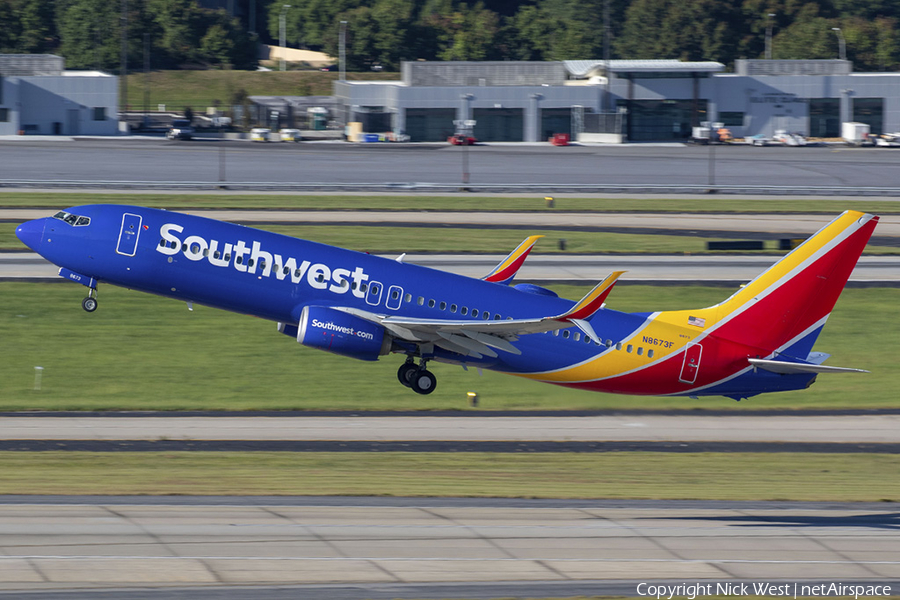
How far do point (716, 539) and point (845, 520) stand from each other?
6403mm

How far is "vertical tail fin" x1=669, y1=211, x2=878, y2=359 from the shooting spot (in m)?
42.3

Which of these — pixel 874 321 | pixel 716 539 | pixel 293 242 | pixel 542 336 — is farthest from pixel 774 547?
pixel 874 321

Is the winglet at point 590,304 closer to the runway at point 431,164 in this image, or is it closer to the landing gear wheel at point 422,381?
the landing gear wheel at point 422,381

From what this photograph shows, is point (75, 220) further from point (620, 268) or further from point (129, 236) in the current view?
point (620, 268)

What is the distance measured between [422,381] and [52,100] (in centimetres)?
13538

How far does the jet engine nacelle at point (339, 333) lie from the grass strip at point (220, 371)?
387 inches

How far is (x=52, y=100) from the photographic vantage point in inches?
6201

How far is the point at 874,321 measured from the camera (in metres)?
65.2

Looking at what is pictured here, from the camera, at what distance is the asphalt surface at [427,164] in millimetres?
118500

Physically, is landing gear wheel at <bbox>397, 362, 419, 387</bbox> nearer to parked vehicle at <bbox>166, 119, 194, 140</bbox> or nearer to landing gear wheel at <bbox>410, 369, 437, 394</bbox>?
landing gear wheel at <bbox>410, 369, 437, 394</bbox>

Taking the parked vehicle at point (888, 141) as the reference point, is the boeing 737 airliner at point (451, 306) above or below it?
below

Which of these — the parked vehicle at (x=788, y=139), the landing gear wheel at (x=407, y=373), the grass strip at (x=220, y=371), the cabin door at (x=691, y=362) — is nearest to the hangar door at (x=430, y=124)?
the parked vehicle at (x=788, y=139)

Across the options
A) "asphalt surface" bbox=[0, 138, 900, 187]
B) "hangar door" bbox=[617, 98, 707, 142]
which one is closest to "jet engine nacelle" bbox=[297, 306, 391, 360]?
"asphalt surface" bbox=[0, 138, 900, 187]

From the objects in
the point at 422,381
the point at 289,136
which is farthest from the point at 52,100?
the point at 422,381
